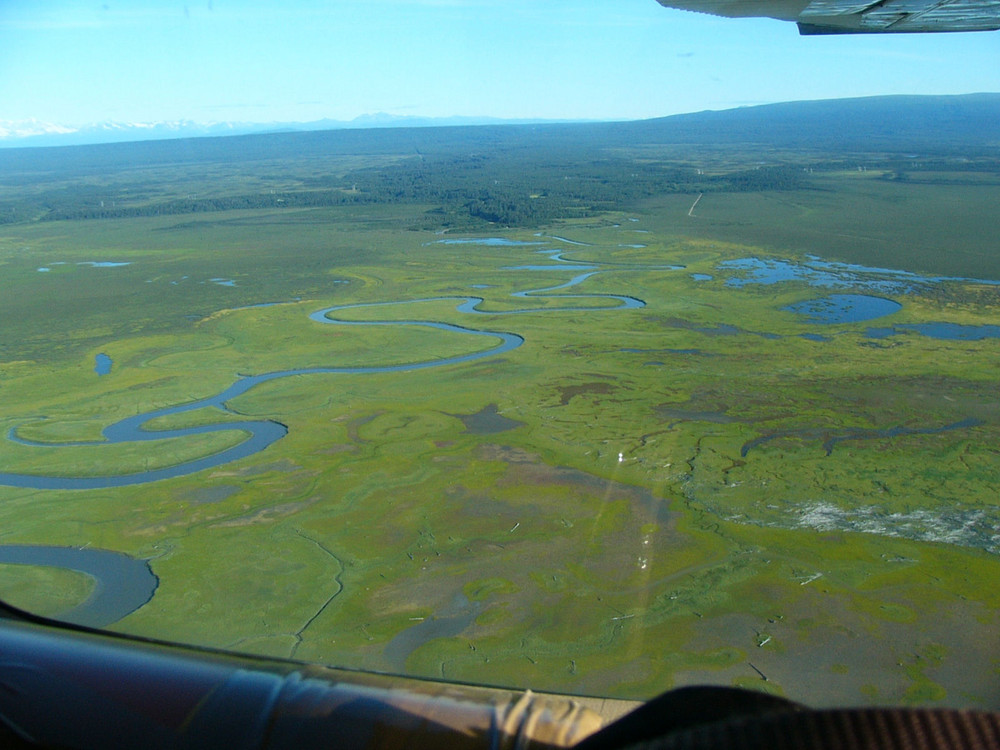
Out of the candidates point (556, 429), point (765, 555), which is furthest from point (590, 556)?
point (556, 429)

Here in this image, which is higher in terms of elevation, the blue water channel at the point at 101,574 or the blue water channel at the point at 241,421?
the blue water channel at the point at 241,421

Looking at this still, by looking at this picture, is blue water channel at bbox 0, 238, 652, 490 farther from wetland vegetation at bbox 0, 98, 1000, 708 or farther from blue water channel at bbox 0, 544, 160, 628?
blue water channel at bbox 0, 544, 160, 628

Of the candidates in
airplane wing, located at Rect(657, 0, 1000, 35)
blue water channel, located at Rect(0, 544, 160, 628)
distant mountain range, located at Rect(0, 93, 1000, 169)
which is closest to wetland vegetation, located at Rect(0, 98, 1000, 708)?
blue water channel, located at Rect(0, 544, 160, 628)

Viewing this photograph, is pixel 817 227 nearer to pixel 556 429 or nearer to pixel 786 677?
pixel 556 429

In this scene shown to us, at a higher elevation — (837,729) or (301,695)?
(837,729)

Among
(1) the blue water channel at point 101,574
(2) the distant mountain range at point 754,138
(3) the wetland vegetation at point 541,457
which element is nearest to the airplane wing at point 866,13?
(3) the wetland vegetation at point 541,457

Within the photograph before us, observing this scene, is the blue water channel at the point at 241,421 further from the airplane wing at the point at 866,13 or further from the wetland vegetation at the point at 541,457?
the airplane wing at the point at 866,13
